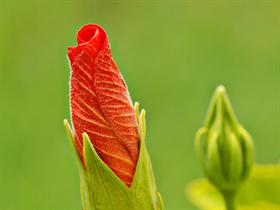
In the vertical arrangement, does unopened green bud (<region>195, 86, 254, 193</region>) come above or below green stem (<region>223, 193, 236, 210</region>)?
above

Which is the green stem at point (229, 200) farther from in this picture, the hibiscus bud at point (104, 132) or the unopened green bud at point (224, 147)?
the hibiscus bud at point (104, 132)

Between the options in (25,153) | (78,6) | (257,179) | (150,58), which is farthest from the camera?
(78,6)

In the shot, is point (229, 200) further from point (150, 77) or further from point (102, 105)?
point (150, 77)

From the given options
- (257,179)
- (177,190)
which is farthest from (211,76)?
(257,179)

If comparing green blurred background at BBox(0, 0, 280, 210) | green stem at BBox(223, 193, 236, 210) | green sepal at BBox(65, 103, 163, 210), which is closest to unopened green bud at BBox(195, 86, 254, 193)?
green stem at BBox(223, 193, 236, 210)

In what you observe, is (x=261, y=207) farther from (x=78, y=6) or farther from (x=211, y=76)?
(x=78, y=6)

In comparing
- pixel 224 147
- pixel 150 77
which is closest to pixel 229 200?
pixel 224 147

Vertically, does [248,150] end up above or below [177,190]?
above

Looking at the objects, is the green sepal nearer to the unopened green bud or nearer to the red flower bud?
the red flower bud
